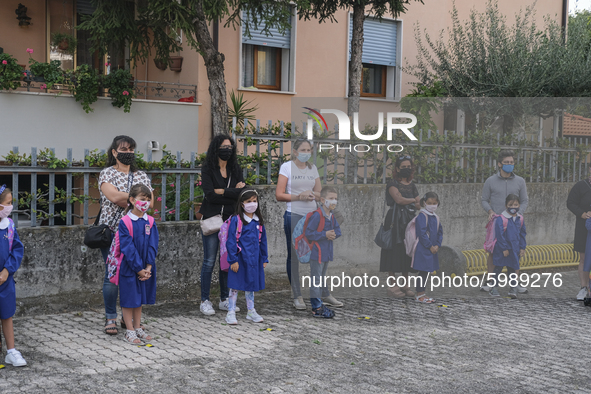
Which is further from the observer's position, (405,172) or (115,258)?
(405,172)

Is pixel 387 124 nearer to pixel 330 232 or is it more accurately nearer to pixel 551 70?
pixel 330 232

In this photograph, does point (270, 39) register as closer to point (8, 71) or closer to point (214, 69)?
point (214, 69)

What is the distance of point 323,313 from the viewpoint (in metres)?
6.41

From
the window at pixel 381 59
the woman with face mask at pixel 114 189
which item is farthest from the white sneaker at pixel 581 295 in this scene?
the window at pixel 381 59

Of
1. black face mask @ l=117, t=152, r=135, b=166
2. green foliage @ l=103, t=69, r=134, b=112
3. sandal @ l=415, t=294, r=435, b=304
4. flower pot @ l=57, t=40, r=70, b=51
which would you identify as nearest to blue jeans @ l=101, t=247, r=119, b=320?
black face mask @ l=117, t=152, r=135, b=166

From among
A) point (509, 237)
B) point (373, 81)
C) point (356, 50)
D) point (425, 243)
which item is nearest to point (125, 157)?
point (425, 243)

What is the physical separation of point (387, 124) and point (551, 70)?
7.63 m

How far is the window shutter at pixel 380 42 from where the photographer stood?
14648 mm

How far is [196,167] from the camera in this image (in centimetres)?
745

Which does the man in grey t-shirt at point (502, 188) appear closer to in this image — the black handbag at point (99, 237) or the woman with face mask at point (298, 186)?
the woman with face mask at point (298, 186)

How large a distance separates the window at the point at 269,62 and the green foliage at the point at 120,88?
2721mm

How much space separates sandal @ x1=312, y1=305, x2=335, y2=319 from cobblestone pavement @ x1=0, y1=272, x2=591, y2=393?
69 mm

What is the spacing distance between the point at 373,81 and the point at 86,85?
7.13m

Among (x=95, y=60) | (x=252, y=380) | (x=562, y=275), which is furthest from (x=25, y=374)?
(x=95, y=60)
